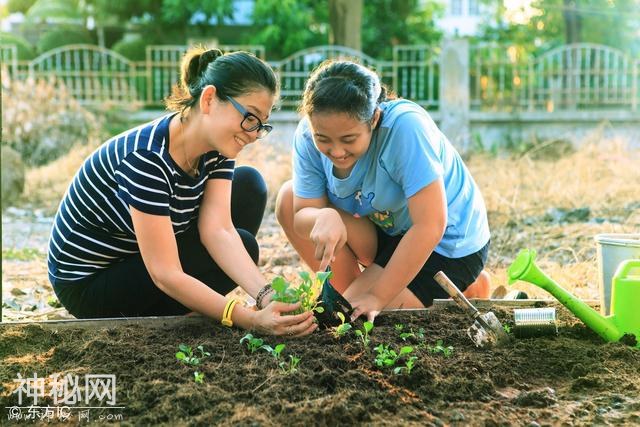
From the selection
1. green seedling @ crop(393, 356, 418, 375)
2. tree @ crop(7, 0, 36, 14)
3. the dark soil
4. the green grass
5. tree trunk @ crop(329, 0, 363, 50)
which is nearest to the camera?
the dark soil

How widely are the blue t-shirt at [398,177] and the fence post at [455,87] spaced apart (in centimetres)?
917

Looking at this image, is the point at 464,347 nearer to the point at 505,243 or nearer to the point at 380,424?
the point at 380,424

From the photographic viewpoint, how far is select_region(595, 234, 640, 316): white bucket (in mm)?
2900

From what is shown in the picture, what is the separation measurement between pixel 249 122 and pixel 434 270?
3.56 feet

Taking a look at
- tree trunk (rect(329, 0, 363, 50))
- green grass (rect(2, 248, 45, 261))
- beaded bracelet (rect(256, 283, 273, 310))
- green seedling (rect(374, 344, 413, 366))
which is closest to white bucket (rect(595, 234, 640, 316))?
green seedling (rect(374, 344, 413, 366))

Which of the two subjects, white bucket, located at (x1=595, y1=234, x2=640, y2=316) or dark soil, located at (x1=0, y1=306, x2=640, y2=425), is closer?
dark soil, located at (x1=0, y1=306, x2=640, y2=425)

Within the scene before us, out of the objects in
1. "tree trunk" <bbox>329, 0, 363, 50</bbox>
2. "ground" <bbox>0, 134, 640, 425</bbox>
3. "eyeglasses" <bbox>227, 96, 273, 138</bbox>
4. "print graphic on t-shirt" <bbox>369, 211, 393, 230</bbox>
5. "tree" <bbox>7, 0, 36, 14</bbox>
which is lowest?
"ground" <bbox>0, 134, 640, 425</bbox>

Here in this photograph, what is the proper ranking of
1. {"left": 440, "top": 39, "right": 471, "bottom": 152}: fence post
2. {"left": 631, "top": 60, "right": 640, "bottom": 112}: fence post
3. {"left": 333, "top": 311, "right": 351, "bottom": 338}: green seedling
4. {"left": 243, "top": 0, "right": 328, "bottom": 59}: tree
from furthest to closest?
{"left": 243, "top": 0, "right": 328, "bottom": 59}: tree → {"left": 631, "top": 60, "right": 640, "bottom": 112}: fence post → {"left": 440, "top": 39, "right": 471, "bottom": 152}: fence post → {"left": 333, "top": 311, "right": 351, "bottom": 338}: green seedling

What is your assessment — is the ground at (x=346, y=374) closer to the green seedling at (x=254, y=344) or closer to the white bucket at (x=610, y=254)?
the green seedling at (x=254, y=344)

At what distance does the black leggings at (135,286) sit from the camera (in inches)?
122

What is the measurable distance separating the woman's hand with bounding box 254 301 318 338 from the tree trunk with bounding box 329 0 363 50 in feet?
38.8

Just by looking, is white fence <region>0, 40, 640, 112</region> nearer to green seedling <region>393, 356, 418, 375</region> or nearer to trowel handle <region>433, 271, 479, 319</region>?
trowel handle <region>433, 271, 479, 319</region>

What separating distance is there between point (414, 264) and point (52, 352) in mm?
1294

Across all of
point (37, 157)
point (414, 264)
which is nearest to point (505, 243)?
point (414, 264)
